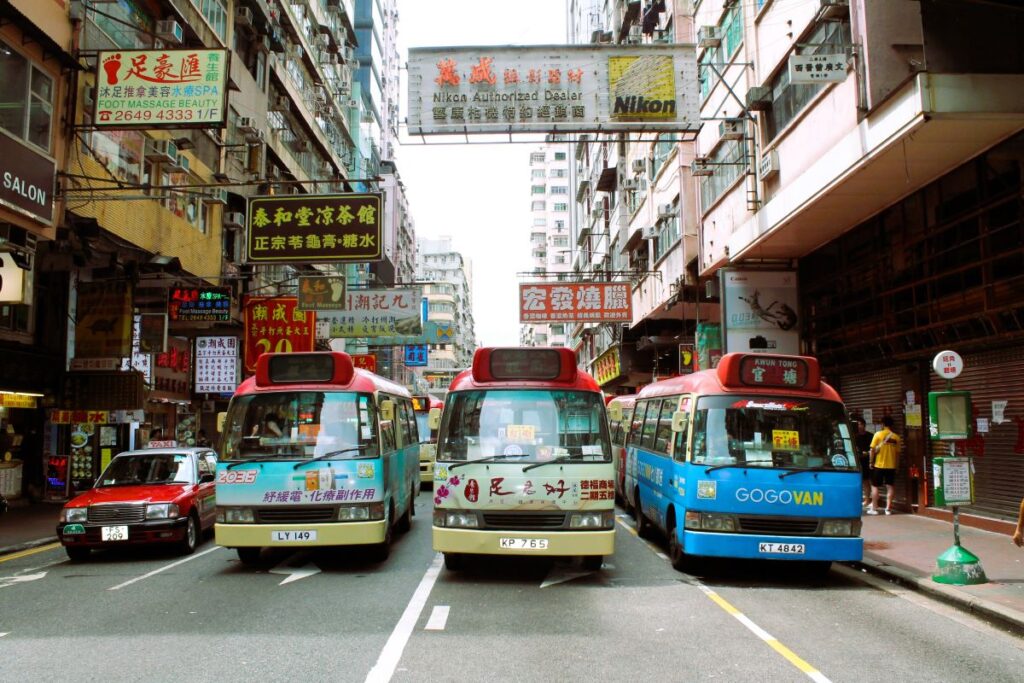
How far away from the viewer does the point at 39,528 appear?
15180 mm

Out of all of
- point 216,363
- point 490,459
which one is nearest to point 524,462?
point 490,459

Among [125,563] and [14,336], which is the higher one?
[14,336]

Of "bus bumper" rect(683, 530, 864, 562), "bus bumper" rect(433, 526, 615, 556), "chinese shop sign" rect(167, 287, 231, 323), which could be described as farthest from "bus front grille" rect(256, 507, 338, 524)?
"chinese shop sign" rect(167, 287, 231, 323)

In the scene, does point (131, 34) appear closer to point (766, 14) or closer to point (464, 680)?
point (766, 14)

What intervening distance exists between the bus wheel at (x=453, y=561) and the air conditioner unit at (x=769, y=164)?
1132 centimetres

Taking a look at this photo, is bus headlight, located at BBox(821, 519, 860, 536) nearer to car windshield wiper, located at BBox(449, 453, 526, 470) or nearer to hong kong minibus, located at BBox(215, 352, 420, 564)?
car windshield wiper, located at BBox(449, 453, 526, 470)

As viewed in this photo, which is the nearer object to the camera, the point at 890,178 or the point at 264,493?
the point at 264,493

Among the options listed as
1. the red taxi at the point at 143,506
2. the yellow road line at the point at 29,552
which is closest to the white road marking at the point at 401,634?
the red taxi at the point at 143,506

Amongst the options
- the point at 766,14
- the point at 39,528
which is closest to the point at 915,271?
the point at 766,14

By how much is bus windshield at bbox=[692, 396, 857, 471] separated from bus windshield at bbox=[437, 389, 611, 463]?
1.28 metres

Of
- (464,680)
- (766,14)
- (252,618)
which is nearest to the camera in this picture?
(464,680)

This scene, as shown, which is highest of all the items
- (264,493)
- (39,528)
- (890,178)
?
(890,178)

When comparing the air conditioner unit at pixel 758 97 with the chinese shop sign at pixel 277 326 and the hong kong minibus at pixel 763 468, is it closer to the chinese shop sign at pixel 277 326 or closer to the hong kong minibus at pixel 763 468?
the hong kong minibus at pixel 763 468

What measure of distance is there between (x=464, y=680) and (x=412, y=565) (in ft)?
16.5
